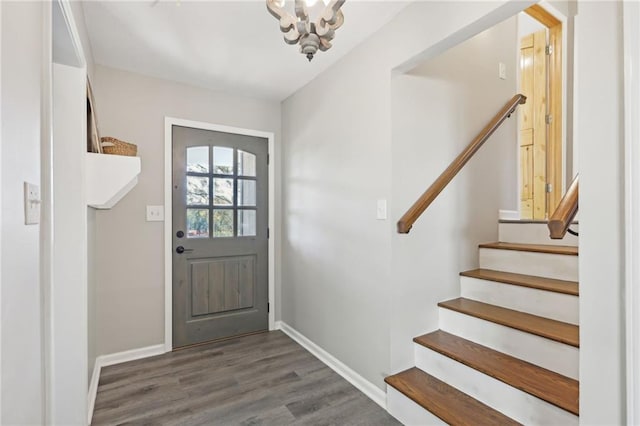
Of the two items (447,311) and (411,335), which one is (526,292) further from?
(411,335)

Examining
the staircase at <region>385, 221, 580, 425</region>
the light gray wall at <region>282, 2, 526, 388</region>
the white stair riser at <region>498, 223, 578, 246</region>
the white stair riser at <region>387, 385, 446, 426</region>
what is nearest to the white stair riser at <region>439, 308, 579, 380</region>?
the staircase at <region>385, 221, 580, 425</region>

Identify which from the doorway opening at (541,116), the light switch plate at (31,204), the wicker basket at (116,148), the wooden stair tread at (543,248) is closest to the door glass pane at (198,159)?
the wicker basket at (116,148)

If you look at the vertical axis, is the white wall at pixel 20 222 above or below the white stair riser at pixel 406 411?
above

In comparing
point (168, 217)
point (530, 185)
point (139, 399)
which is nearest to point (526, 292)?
point (530, 185)

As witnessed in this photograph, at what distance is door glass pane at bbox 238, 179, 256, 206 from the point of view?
313 centimetres

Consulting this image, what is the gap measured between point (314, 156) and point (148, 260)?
65.6 inches

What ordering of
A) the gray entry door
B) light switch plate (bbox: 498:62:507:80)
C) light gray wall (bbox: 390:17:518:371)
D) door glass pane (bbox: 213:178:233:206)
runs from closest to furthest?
light gray wall (bbox: 390:17:518:371) < light switch plate (bbox: 498:62:507:80) < the gray entry door < door glass pane (bbox: 213:178:233:206)

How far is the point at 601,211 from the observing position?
0.93m

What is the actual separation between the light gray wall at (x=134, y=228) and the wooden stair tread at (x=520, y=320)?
91.6 inches

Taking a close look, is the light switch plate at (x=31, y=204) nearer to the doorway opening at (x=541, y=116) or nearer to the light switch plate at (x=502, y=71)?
the light switch plate at (x=502, y=71)

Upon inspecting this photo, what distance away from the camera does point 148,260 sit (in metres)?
2.70

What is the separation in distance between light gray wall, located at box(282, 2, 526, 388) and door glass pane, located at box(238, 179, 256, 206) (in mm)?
383

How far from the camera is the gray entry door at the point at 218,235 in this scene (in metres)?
2.85

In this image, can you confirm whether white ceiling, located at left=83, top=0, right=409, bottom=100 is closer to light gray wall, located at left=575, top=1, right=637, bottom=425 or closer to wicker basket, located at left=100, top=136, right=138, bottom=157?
wicker basket, located at left=100, top=136, right=138, bottom=157
